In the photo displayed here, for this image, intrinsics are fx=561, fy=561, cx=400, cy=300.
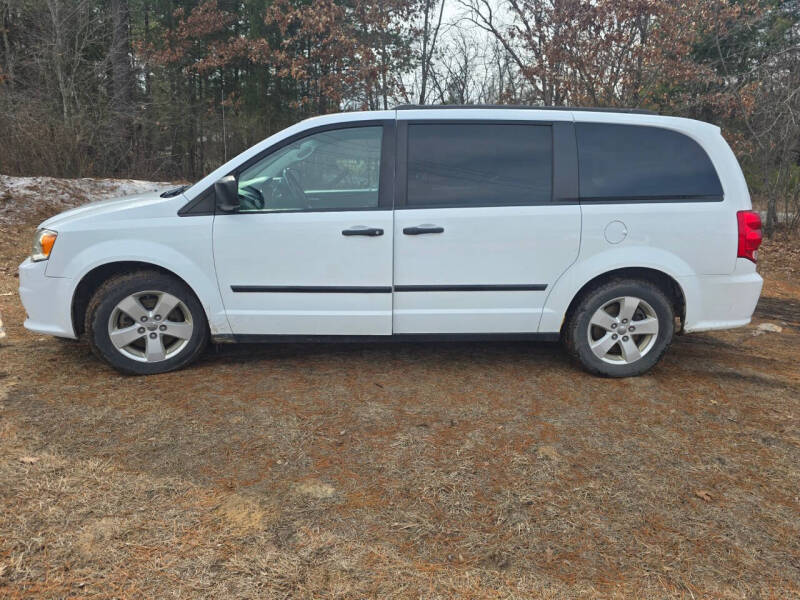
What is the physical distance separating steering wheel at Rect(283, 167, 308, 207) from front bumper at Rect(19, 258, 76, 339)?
164 cm

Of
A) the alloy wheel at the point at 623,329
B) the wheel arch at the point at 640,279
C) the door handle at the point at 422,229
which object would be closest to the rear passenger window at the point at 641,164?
the wheel arch at the point at 640,279

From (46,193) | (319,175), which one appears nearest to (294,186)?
(319,175)

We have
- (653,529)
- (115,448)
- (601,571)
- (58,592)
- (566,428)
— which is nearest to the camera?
(58,592)

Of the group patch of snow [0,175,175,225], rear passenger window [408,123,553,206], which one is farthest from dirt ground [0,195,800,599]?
patch of snow [0,175,175,225]

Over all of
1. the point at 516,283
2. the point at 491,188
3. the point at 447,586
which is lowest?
the point at 447,586

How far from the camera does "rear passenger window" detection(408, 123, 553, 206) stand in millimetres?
3914

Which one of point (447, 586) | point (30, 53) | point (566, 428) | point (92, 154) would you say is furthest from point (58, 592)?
point (30, 53)

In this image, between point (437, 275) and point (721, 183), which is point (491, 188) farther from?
point (721, 183)

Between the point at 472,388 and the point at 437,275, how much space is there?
2.71 ft

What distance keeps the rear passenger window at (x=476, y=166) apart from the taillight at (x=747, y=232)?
1.37 m

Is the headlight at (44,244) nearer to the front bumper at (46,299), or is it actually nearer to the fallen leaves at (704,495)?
the front bumper at (46,299)

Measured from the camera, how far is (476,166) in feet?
12.9

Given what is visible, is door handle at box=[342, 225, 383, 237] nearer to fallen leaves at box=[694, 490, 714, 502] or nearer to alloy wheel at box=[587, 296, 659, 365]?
alloy wheel at box=[587, 296, 659, 365]

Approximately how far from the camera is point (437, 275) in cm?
392
